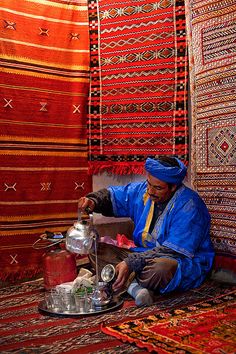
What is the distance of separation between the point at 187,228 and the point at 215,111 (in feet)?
2.95

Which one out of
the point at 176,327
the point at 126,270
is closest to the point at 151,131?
the point at 126,270

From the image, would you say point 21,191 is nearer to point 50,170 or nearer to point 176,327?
point 50,170

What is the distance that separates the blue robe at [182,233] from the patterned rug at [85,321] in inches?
5.1

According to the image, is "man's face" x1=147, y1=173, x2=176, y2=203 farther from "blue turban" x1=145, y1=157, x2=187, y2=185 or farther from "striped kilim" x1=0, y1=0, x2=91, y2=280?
"striped kilim" x1=0, y1=0, x2=91, y2=280

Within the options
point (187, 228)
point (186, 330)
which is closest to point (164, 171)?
point (187, 228)

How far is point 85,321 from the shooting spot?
113 inches

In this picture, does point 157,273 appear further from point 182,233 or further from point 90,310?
point 90,310

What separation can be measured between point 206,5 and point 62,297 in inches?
87.8

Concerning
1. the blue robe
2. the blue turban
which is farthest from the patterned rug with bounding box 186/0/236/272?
the blue turban

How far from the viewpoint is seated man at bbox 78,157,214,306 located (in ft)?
10.4

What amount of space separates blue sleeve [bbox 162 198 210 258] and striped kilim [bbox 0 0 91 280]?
1117mm

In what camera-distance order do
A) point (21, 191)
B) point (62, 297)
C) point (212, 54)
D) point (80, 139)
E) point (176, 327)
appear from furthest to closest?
point (80, 139) → point (21, 191) → point (212, 54) → point (62, 297) → point (176, 327)

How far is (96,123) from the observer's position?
14.4 feet

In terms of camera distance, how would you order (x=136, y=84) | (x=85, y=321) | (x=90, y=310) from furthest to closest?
(x=136, y=84) → (x=90, y=310) → (x=85, y=321)
